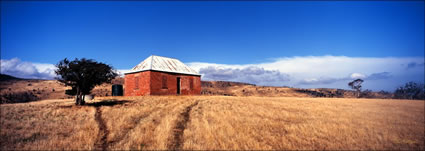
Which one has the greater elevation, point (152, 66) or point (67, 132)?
point (152, 66)

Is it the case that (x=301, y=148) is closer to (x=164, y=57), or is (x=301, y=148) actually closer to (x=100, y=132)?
(x=100, y=132)

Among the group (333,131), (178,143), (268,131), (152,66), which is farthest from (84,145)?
(152,66)

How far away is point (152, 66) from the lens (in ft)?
85.9

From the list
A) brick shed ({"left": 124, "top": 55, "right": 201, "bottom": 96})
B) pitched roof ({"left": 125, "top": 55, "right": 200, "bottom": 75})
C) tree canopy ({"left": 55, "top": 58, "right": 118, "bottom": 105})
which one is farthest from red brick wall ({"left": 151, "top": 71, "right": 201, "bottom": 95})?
tree canopy ({"left": 55, "top": 58, "right": 118, "bottom": 105})

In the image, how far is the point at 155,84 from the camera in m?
26.0

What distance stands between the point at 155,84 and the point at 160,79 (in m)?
1.14

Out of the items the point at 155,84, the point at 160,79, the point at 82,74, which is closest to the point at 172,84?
the point at 160,79

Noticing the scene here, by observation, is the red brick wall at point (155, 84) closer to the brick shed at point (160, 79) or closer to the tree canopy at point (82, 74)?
the brick shed at point (160, 79)

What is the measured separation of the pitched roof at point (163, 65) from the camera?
88.0 ft

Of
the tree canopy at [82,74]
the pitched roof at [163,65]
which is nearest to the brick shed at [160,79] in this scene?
the pitched roof at [163,65]

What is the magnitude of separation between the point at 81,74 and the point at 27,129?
8490 mm

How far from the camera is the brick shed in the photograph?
25.8 meters

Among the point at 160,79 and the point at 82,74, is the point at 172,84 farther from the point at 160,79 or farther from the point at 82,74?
the point at 82,74

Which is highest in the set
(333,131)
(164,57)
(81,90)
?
(164,57)
